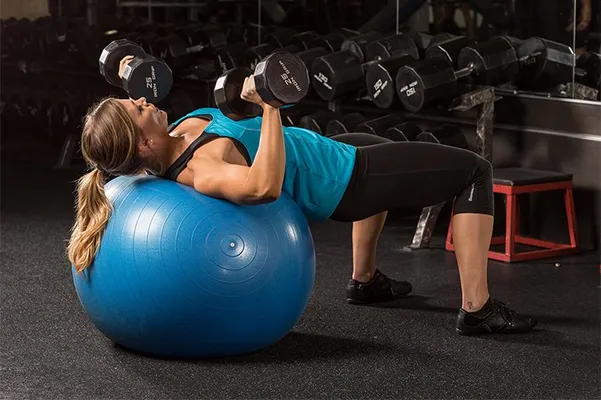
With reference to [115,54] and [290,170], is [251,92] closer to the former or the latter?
[290,170]

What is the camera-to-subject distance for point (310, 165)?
287 centimetres

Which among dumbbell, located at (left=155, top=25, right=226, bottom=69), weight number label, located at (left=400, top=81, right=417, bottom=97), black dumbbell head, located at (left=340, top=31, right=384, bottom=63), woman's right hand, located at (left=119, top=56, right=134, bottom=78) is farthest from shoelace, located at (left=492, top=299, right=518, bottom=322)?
dumbbell, located at (left=155, top=25, right=226, bottom=69)

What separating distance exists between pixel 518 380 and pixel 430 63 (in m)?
1.91

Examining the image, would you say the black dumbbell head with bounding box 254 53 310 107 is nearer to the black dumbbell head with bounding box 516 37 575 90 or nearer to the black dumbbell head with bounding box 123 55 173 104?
the black dumbbell head with bounding box 123 55 173 104

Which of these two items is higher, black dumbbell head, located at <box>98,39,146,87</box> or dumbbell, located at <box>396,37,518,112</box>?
black dumbbell head, located at <box>98,39,146,87</box>

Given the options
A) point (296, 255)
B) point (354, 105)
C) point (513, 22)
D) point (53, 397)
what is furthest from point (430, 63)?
point (53, 397)

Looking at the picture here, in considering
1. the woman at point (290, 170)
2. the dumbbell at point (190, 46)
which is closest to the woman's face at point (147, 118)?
the woman at point (290, 170)

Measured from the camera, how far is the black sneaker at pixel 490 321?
10.0ft

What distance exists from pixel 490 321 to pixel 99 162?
1205mm

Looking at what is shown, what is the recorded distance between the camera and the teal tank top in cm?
284

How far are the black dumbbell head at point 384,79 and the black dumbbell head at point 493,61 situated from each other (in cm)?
26

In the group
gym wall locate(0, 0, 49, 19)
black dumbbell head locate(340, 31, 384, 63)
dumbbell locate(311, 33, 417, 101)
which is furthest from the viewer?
gym wall locate(0, 0, 49, 19)

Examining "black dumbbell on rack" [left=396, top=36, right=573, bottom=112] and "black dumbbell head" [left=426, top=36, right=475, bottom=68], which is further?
"black dumbbell head" [left=426, top=36, right=475, bottom=68]

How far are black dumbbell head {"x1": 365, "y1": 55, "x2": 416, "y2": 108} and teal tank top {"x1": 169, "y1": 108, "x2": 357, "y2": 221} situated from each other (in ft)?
Answer: 4.88
